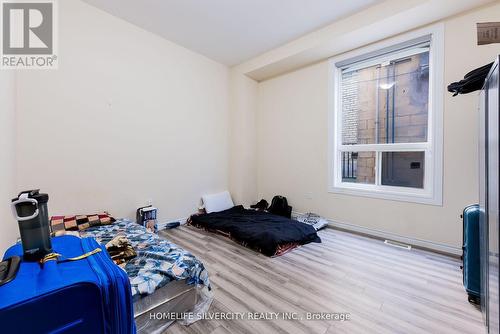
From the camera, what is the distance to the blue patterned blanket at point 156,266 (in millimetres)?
1408

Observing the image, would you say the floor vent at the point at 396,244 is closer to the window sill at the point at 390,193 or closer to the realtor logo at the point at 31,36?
the window sill at the point at 390,193

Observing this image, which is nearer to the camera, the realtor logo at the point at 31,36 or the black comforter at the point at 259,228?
the realtor logo at the point at 31,36

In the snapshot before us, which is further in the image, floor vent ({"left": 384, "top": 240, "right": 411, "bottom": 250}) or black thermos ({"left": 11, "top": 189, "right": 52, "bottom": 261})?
floor vent ({"left": 384, "top": 240, "right": 411, "bottom": 250})

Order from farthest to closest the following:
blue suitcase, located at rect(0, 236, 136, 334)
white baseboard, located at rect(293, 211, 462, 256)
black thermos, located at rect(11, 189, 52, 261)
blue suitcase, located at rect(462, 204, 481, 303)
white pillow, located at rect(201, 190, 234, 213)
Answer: white pillow, located at rect(201, 190, 234, 213), white baseboard, located at rect(293, 211, 462, 256), blue suitcase, located at rect(462, 204, 481, 303), black thermos, located at rect(11, 189, 52, 261), blue suitcase, located at rect(0, 236, 136, 334)

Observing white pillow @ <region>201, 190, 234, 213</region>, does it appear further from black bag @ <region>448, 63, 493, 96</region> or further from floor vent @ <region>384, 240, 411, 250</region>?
black bag @ <region>448, 63, 493, 96</region>

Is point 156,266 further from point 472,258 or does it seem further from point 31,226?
point 472,258

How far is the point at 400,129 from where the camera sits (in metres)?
2.93

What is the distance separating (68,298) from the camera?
2.45ft

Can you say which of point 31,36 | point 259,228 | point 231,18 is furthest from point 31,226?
point 231,18

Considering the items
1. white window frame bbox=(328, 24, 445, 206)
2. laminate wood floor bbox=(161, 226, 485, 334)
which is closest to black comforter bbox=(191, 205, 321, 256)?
laminate wood floor bbox=(161, 226, 485, 334)

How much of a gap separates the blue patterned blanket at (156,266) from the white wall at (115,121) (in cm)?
87

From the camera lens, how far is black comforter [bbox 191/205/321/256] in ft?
8.31

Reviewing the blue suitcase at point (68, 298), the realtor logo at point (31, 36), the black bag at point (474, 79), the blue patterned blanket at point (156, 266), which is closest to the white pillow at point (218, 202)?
the blue patterned blanket at point (156, 266)

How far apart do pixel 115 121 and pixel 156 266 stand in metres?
2.03
